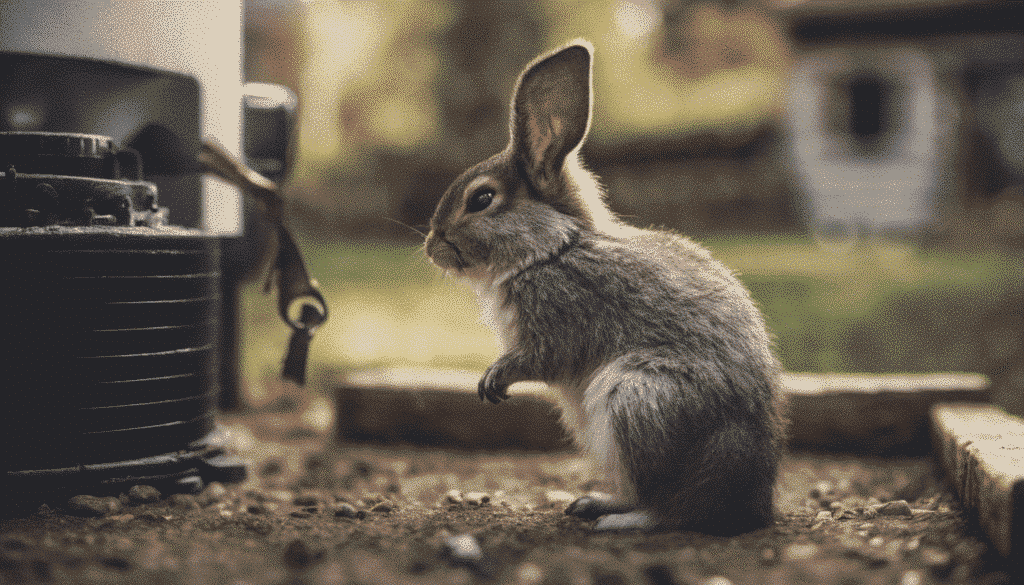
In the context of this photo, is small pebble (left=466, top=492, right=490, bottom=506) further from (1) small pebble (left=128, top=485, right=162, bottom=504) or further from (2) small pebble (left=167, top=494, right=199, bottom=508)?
(1) small pebble (left=128, top=485, right=162, bottom=504)

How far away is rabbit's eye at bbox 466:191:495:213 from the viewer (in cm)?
245

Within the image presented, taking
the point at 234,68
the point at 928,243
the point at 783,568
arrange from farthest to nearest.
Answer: the point at 928,243 < the point at 234,68 < the point at 783,568

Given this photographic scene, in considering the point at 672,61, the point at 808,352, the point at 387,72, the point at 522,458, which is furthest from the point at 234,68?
the point at 672,61

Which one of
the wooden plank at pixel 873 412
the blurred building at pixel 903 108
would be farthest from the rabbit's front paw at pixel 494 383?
the blurred building at pixel 903 108

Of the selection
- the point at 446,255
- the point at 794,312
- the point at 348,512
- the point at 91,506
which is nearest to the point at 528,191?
the point at 446,255

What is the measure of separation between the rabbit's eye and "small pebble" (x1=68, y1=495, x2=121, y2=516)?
4.21 ft

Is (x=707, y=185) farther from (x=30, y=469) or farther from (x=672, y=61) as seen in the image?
(x=30, y=469)

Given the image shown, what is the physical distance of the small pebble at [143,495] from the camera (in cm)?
250

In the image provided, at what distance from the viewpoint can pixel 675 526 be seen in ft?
7.21

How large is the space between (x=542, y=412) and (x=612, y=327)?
1.36m

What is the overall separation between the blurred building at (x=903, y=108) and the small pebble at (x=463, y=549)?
483 inches

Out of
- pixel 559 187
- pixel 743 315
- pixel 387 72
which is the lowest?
pixel 743 315

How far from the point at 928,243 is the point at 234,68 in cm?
1033

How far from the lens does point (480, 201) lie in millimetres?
2453
